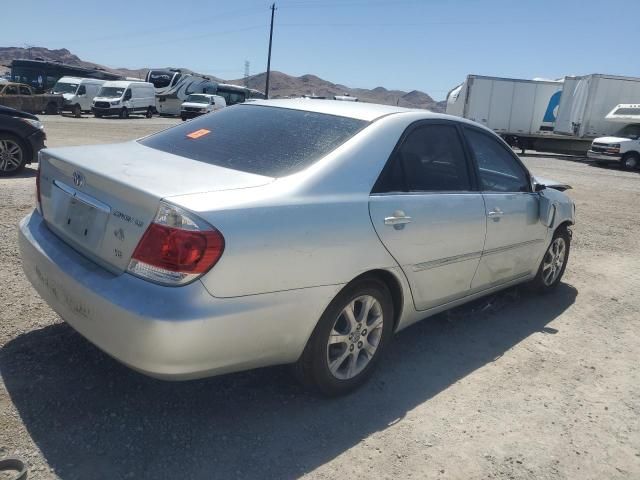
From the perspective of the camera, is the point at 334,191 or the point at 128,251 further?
the point at 334,191

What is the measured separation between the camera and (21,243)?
3.17 m

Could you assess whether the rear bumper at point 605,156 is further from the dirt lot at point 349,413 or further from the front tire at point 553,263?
the dirt lot at point 349,413

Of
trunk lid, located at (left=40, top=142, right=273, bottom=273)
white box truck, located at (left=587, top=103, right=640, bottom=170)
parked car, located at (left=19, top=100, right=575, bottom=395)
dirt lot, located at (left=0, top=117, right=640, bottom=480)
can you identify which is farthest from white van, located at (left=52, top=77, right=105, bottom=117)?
trunk lid, located at (left=40, top=142, right=273, bottom=273)

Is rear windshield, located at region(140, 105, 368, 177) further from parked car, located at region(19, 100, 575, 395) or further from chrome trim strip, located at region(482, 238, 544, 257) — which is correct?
chrome trim strip, located at region(482, 238, 544, 257)

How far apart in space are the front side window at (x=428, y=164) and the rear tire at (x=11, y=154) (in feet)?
24.7

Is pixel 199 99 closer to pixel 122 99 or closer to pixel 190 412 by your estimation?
pixel 122 99

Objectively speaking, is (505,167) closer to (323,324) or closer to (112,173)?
(323,324)

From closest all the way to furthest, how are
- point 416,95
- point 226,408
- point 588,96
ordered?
1. point 226,408
2. point 588,96
3. point 416,95

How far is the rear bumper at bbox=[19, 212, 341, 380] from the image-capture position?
2.29 metres

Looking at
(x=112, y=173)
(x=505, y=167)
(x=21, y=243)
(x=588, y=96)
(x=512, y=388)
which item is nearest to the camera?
(x=112, y=173)

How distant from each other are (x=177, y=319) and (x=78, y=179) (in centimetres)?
Result: 109

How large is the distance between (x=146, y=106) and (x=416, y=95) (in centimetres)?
10845

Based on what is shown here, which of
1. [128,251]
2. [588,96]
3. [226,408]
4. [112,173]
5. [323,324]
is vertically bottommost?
[226,408]

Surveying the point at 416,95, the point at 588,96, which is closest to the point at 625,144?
the point at 588,96
